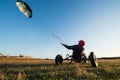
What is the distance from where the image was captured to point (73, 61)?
18906mm

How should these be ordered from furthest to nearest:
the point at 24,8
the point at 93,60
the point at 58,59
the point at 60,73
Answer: the point at 58,59 < the point at 93,60 < the point at 60,73 < the point at 24,8

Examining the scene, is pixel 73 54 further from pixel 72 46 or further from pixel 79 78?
pixel 79 78

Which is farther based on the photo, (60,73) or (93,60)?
(93,60)

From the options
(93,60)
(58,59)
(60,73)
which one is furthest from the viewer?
(58,59)

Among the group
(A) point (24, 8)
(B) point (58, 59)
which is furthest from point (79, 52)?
(A) point (24, 8)

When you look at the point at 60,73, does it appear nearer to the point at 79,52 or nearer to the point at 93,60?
the point at 93,60

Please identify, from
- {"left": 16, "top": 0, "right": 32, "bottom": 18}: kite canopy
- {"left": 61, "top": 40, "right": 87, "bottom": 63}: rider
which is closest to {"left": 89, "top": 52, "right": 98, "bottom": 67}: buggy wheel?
{"left": 61, "top": 40, "right": 87, "bottom": 63}: rider

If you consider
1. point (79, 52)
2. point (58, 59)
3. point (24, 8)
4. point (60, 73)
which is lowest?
point (60, 73)

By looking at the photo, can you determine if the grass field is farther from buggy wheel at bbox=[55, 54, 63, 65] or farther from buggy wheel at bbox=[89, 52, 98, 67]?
buggy wheel at bbox=[55, 54, 63, 65]

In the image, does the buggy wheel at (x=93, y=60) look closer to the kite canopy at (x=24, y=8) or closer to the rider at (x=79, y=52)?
the rider at (x=79, y=52)

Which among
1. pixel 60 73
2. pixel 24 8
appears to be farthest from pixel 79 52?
pixel 24 8

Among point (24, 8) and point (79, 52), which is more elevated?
point (24, 8)

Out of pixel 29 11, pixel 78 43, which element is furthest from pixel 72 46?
pixel 29 11

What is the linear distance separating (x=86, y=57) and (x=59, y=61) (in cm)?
218
